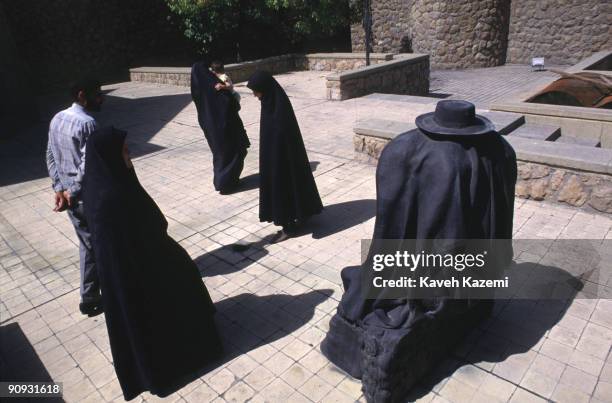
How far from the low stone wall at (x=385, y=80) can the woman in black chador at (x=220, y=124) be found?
550 cm

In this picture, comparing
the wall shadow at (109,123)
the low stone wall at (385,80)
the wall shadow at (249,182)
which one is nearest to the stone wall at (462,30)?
the low stone wall at (385,80)

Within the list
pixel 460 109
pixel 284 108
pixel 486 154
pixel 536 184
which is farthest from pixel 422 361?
pixel 536 184

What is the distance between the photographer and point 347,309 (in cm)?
323

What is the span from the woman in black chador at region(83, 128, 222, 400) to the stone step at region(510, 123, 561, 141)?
5547mm

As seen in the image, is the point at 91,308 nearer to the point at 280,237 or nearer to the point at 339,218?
the point at 280,237

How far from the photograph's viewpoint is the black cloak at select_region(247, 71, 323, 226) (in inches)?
200

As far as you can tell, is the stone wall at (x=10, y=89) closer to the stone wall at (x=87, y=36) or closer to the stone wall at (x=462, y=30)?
the stone wall at (x=87, y=36)

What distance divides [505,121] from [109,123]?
31.6ft

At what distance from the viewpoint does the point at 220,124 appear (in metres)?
6.83

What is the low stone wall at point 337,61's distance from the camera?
15547 mm

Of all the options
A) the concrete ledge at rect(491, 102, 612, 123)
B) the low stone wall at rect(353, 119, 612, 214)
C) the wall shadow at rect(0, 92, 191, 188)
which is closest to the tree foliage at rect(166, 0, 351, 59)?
the wall shadow at rect(0, 92, 191, 188)

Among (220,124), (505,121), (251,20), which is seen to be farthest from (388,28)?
(220,124)

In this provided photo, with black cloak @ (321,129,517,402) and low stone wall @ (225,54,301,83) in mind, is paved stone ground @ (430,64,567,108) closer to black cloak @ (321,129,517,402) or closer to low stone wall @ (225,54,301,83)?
low stone wall @ (225,54,301,83)

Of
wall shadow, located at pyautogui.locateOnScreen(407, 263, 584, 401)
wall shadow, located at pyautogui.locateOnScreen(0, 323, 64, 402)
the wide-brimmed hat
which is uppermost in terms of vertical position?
the wide-brimmed hat
